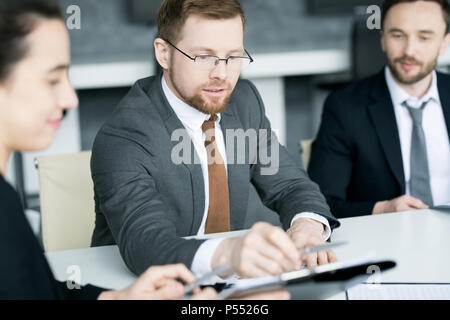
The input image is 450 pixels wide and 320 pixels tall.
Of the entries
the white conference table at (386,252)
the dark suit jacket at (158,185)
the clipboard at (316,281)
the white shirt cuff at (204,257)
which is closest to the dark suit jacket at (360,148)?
the dark suit jacket at (158,185)

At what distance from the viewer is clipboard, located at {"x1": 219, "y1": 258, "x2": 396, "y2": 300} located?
90 cm

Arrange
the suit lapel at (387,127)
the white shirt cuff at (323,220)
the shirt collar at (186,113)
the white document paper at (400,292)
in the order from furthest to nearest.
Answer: the suit lapel at (387,127) → the shirt collar at (186,113) → the white shirt cuff at (323,220) → the white document paper at (400,292)

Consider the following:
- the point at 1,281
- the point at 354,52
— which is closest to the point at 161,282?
the point at 1,281

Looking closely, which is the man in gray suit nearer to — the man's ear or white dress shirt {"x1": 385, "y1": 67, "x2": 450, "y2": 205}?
the man's ear

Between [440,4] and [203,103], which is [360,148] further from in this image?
[203,103]

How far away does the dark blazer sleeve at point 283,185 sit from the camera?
1.57 m

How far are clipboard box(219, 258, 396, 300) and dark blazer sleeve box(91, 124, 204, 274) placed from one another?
Result: 278 millimetres

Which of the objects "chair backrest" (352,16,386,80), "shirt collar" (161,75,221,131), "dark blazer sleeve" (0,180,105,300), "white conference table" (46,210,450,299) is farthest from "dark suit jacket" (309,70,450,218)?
"chair backrest" (352,16,386,80)

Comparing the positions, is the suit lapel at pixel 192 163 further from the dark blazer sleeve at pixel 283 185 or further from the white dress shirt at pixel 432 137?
the white dress shirt at pixel 432 137

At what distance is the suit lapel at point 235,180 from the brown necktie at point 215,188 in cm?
3

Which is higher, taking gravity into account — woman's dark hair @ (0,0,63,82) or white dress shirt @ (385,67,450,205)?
woman's dark hair @ (0,0,63,82)
